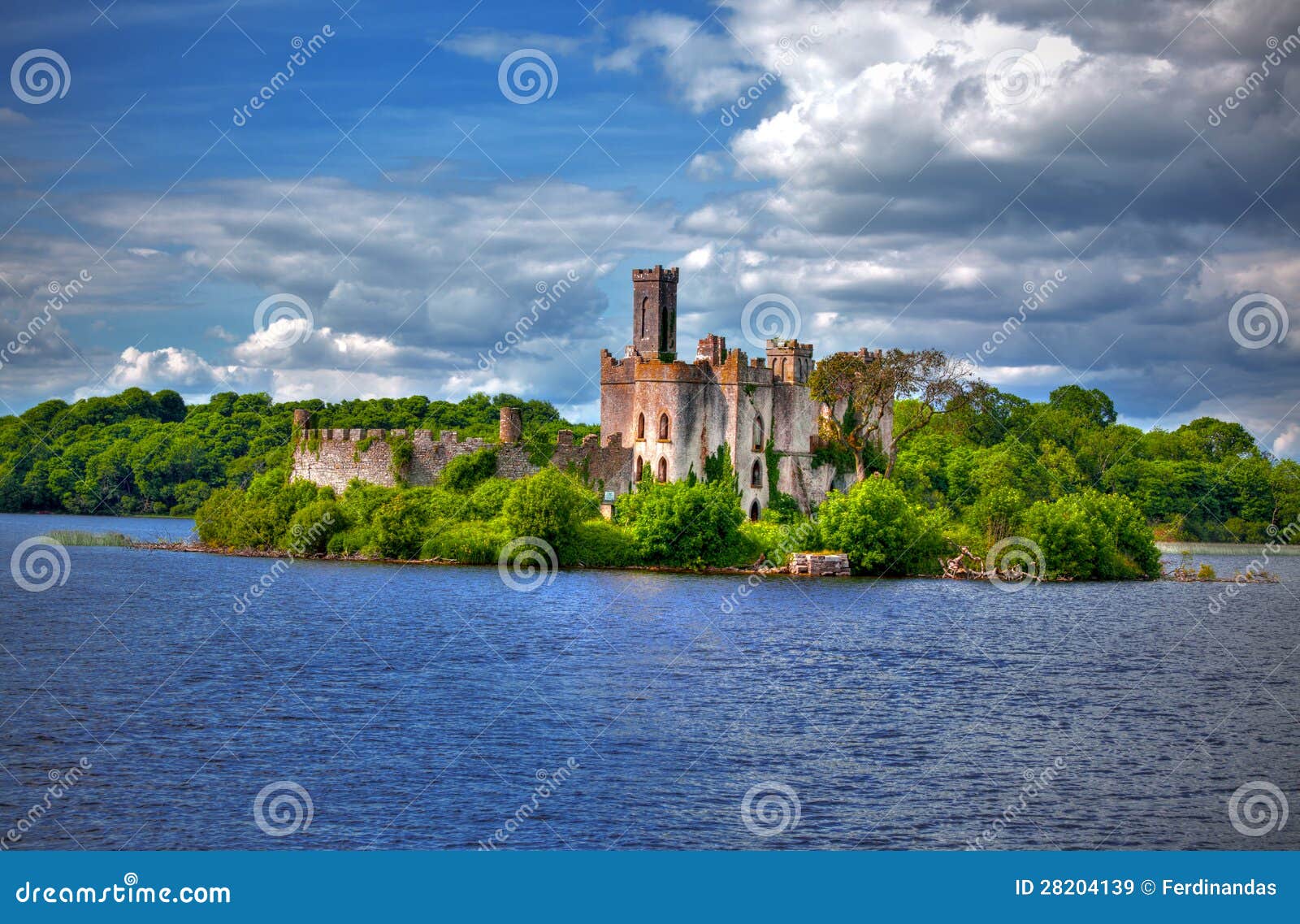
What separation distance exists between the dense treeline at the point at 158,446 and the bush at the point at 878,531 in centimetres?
4707

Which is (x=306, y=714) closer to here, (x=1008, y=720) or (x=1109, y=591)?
(x=1008, y=720)

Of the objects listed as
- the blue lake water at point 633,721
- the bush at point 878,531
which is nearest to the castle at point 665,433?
the bush at point 878,531

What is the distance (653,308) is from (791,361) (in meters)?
7.11

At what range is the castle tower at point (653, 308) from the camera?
218 ft

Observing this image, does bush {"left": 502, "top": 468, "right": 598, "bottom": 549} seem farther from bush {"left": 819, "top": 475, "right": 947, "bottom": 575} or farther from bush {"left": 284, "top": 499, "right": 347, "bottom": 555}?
bush {"left": 819, "top": 475, "right": 947, "bottom": 575}

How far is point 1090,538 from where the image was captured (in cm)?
6234

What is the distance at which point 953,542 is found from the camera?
62.2 m

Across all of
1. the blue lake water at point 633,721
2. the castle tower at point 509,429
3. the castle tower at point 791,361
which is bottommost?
the blue lake water at point 633,721

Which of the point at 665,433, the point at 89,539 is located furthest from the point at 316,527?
the point at 89,539

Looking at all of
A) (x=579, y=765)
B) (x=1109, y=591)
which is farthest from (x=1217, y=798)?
(x=1109, y=591)

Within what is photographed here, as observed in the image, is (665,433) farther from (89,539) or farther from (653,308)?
(89,539)

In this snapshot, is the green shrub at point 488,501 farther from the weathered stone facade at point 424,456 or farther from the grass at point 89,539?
the grass at point 89,539

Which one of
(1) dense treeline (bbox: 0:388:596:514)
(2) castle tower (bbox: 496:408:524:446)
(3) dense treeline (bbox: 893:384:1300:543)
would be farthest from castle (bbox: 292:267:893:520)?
(1) dense treeline (bbox: 0:388:596:514)

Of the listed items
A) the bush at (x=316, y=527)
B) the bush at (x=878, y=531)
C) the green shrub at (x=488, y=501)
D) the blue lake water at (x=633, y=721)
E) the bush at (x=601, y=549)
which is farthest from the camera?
the bush at (x=316, y=527)
